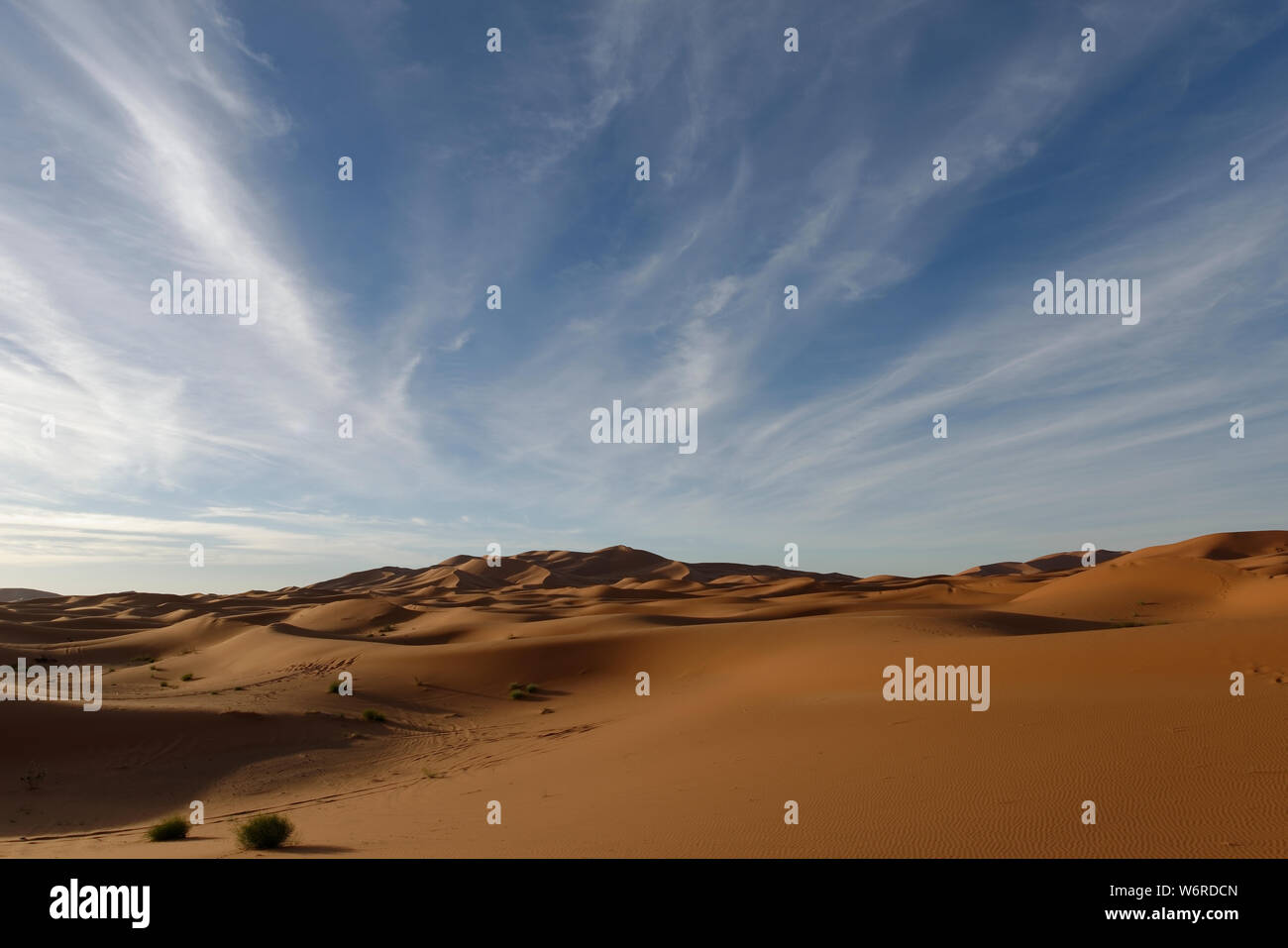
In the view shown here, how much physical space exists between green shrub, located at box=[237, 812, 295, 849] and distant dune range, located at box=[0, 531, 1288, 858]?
1.07 feet

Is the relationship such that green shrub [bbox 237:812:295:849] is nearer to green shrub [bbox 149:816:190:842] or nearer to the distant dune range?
the distant dune range

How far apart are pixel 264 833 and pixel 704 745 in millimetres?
6809

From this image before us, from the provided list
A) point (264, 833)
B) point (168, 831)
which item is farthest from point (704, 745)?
point (168, 831)

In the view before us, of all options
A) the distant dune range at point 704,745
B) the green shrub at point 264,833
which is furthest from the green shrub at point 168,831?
the green shrub at point 264,833

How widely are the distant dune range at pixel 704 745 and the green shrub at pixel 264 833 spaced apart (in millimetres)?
326

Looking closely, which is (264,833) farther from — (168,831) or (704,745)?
(704,745)

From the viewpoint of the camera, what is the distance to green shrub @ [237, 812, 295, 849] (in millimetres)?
7402

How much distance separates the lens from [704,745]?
1167 centimetres

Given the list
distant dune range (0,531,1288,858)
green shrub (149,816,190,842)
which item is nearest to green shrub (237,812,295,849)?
distant dune range (0,531,1288,858)

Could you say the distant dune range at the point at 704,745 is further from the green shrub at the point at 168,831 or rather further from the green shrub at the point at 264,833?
the green shrub at the point at 264,833

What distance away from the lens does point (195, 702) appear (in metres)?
18.4

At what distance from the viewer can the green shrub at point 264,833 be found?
7402 millimetres

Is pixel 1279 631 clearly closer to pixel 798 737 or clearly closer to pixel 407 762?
pixel 798 737
